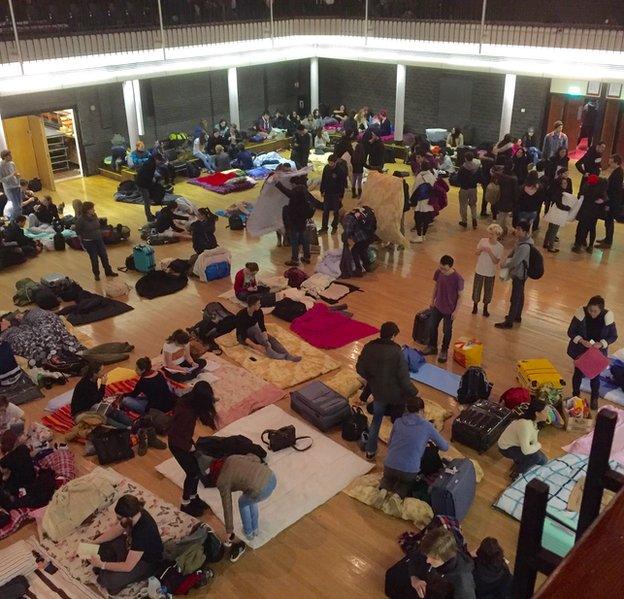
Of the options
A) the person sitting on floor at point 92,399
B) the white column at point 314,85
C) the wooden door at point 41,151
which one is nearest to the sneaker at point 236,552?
the person sitting on floor at point 92,399

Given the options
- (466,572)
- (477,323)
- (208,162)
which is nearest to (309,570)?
(466,572)

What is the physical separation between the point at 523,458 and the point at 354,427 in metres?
1.80

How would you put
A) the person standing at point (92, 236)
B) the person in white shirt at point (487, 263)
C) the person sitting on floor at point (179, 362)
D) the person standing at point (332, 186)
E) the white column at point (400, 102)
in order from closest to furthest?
the person sitting on floor at point (179, 362) < the person in white shirt at point (487, 263) < the person standing at point (92, 236) < the person standing at point (332, 186) < the white column at point (400, 102)

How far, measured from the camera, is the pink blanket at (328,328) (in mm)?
→ 9750

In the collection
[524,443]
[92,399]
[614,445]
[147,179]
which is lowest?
[614,445]

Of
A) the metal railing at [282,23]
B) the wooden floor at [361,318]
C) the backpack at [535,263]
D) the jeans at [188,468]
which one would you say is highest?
the metal railing at [282,23]

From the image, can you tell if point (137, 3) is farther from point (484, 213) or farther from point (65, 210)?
point (484, 213)

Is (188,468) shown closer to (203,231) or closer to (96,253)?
(203,231)

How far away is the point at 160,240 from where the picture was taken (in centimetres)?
1351

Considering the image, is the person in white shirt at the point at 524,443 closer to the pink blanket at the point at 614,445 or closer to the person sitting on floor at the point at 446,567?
the pink blanket at the point at 614,445

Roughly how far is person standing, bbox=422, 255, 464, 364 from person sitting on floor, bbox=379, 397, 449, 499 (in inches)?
99.8

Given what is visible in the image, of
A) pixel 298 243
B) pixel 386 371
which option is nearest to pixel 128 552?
pixel 386 371

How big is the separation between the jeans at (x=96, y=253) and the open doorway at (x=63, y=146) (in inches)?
319

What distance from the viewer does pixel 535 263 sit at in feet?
30.0
